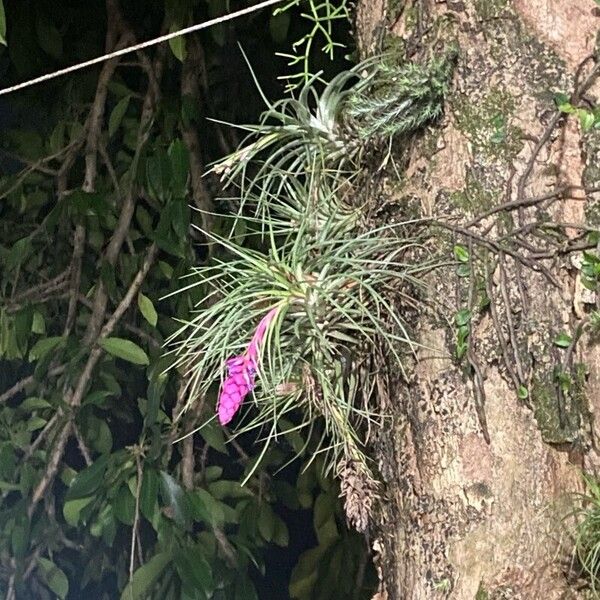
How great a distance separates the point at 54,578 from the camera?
0.84m

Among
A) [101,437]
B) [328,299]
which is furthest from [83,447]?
[328,299]

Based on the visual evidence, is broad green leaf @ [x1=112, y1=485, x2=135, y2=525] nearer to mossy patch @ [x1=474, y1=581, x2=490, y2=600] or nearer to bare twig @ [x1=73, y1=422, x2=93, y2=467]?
bare twig @ [x1=73, y1=422, x2=93, y2=467]

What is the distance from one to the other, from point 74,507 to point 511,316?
0.56 meters

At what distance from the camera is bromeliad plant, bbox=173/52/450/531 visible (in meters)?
0.45

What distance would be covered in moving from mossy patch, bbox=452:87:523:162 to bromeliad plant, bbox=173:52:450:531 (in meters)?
0.03

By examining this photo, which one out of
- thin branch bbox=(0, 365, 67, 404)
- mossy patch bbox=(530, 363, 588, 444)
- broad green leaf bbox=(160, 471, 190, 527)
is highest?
mossy patch bbox=(530, 363, 588, 444)

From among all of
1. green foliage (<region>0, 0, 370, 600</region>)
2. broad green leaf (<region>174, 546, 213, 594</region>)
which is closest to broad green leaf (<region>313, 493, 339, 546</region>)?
green foliage (<region>0, 0, 370, 600</region>)

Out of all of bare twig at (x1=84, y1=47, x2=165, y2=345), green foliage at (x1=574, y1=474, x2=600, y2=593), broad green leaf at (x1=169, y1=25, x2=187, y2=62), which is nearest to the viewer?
green foliage at (x1=574, y1=474, x2=600, y2=593)

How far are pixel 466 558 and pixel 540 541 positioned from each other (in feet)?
0.14

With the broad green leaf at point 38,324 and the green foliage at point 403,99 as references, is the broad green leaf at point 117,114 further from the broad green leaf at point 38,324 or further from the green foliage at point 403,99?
the green foliage at point 403,99

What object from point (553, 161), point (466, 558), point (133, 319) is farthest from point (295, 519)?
point (553, 161)

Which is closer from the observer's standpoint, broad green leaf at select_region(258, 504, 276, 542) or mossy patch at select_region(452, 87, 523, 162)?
mossy patch at select_region(452, 87, 523, 162)

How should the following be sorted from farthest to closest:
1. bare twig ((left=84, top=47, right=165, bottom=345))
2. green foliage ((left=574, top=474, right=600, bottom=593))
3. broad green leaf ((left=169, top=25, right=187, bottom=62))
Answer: bare twig ((left=84, top=47, right=165, bottom=345))
broad green leaf ((left=169, top=25, right=187, bottom=62))
green foliage ((left=574, top=474, right=600, bottom=593))

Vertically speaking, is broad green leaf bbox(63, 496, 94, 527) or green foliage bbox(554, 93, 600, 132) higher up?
green foliage bbox(554, 93, 600, 132)
